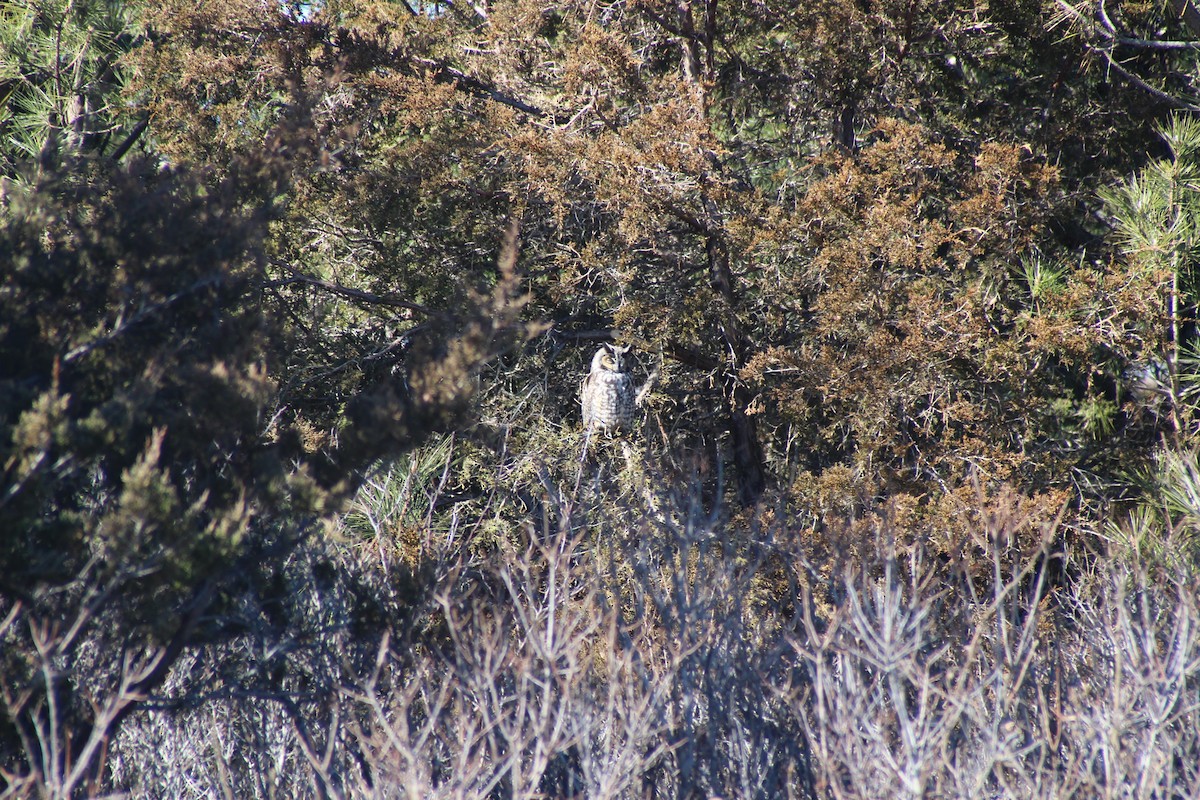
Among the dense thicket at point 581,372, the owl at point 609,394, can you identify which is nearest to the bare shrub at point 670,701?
the dense thicket at point 581,372

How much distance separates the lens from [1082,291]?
6480 mm

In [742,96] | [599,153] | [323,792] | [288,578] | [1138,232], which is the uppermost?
[742,96]

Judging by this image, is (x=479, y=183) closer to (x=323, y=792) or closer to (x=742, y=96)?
(x=742, y=96)

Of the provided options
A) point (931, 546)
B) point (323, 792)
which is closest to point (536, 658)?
point (323, 792)

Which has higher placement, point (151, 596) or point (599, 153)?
point (599, 153)

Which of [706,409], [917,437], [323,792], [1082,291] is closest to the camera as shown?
[323,792]

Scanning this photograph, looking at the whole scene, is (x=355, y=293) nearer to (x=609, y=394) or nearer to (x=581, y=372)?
(x=581, y=372)

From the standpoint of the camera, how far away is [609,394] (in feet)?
21.0

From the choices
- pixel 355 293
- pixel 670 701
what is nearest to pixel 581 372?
pixel 355 293

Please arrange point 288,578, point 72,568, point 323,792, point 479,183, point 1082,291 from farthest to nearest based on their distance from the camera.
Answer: point 479,183, point 1082,291, point 288,578, point 323,792, point 72,568

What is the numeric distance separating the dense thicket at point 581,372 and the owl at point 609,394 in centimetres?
31

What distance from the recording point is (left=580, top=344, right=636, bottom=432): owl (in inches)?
252

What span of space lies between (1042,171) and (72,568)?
231 inches

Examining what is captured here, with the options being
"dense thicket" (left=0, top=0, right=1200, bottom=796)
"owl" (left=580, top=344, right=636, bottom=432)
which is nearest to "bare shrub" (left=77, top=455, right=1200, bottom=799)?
"dense thicket" (left=0, top=0, right=1200, bottom=796)
